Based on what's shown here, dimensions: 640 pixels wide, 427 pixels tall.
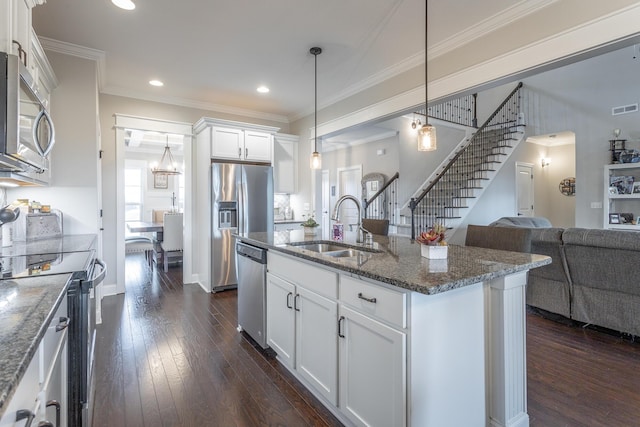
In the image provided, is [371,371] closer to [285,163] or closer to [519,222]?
[285,163]

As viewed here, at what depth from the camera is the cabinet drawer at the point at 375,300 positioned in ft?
4.56

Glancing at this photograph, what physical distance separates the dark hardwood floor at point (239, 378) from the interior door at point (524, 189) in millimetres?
5289

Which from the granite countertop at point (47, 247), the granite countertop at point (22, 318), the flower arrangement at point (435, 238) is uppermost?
the flower arrangement at point (435, 238)

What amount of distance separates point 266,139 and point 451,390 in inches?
172

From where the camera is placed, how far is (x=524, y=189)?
26.2 ft

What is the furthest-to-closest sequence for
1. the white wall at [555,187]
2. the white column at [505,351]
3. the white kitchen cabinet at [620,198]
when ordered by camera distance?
the white wall at [555,187] → the white kitchen cabinet at [620,198] → the white column at [505,351]

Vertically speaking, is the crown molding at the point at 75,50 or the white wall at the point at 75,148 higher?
the crown molding at the point at 75,50

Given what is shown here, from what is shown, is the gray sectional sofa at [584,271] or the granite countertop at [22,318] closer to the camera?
the granite countertop at [22,318]

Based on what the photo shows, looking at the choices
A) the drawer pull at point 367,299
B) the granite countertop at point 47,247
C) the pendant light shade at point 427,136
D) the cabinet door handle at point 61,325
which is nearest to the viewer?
the cabinet door handle at point 61,325

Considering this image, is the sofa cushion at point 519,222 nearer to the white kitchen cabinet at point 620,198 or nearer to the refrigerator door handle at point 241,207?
the white kitchen cabinet at point 620,198

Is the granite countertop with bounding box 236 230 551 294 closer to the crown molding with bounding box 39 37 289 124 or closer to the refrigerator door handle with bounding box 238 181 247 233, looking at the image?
the refrigerator door handle with bounding box 238 181 247 233

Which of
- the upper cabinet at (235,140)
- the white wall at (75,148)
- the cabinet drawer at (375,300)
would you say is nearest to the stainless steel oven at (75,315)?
the cabinet drawer at (375,300)

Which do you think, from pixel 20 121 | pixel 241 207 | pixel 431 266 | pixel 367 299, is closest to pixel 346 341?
pixel 367 299

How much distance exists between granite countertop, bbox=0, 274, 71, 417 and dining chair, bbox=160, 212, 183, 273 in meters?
4.23
